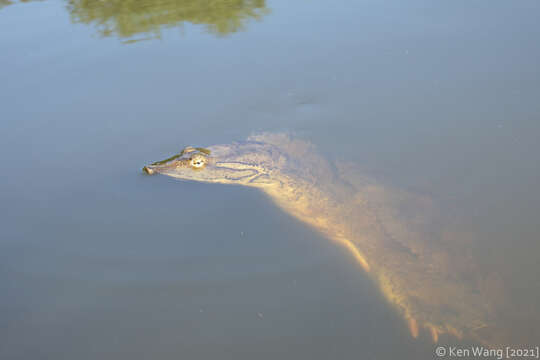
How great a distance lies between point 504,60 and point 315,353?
4.60 m

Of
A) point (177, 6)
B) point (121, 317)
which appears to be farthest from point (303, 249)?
point (177, 6)

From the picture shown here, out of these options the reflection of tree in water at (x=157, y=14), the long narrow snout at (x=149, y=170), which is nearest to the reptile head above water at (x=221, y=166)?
the long narrow snout at (x=149, y=170)

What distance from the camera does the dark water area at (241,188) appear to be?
2.77 meters

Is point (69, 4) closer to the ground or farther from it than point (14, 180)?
farther from it

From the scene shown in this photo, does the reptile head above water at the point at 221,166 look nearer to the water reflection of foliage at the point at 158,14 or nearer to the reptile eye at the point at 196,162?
the reptile eye at the point at 196,162

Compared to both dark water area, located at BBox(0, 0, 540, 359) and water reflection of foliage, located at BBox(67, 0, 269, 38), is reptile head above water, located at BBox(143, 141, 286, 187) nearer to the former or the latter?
dark water area, located at BBox(0, 0, 540, 359)

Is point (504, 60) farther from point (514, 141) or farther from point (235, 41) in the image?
point (235, 41)

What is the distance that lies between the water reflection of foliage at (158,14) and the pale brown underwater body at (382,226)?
3.55 metres

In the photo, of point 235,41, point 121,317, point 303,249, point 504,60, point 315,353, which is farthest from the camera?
point 235,41

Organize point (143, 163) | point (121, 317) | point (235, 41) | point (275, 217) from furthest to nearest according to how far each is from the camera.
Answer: point (235, 41)
point (143, 163)
point (275, 217)
point (121, 317)

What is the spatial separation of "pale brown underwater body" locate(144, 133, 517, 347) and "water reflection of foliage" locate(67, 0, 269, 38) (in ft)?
11.6

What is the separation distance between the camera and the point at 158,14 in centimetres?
779

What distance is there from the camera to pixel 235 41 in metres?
6.55

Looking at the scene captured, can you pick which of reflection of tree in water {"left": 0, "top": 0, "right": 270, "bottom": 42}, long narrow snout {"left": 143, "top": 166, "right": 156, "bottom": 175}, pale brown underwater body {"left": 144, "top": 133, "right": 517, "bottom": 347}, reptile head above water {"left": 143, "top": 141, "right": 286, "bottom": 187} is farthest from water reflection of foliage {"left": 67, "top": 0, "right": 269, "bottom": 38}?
long narrow snout {"left": 143, "top": 166, "right": 156, "bottom": 175}
